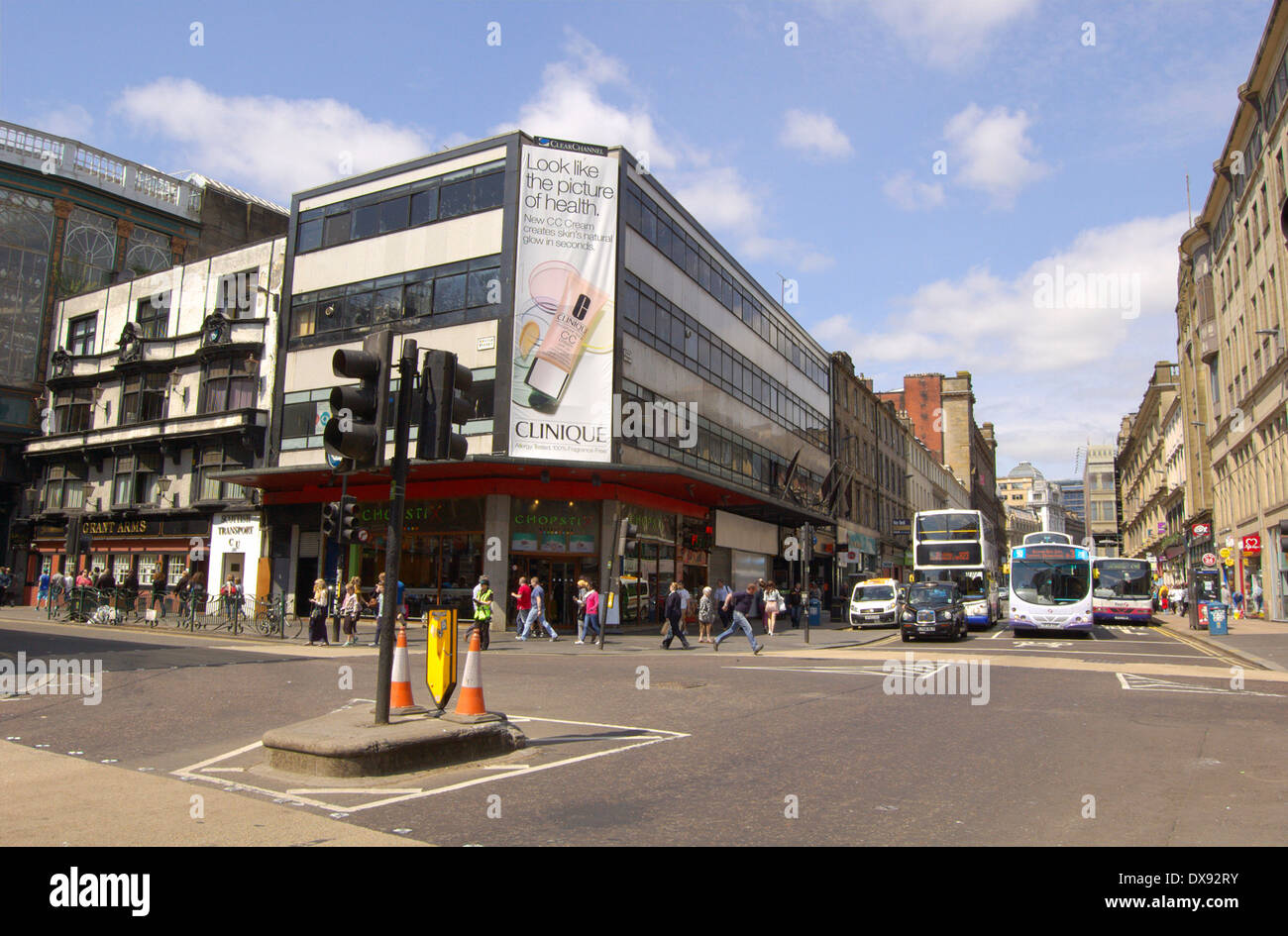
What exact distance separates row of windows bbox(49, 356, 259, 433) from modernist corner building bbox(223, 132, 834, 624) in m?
3.07

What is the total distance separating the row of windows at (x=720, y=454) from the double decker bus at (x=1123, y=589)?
48.4 ft

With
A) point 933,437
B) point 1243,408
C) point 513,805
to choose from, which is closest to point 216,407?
point 513,805

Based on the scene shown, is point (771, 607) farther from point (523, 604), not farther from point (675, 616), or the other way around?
point (523, 604)

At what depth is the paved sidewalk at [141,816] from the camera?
4977 millimetres

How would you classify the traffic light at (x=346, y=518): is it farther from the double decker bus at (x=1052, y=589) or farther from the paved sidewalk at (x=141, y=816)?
the double decker bus at (x=1052, y=589)

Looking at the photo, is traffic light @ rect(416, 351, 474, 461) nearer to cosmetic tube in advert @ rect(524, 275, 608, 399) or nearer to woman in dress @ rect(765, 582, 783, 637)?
cosmetic tube in advert @ rect(524, 275, 608, 399)

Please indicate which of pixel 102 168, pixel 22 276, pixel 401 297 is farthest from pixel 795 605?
pixel 102 168

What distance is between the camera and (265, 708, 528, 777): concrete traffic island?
268 inches

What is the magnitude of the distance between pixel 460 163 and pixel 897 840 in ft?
90.9

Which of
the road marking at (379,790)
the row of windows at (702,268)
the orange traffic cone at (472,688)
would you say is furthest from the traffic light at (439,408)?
the row of windows at (702,268)

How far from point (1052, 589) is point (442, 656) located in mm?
23851

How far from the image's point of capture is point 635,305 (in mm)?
29594

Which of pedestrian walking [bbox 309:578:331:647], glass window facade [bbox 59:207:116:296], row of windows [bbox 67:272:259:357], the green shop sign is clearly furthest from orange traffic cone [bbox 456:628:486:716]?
glass window facade [bbox 59:207:116:296]
